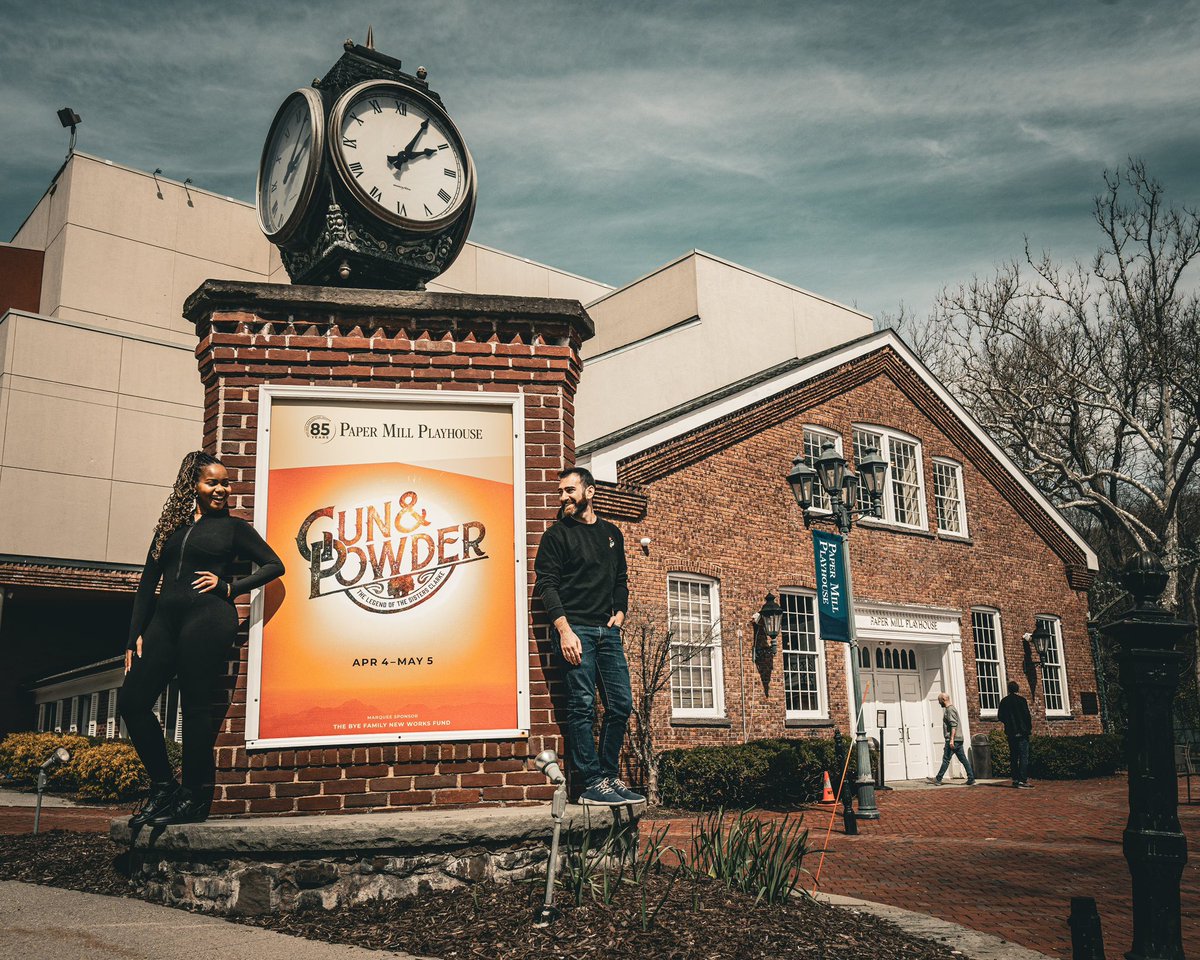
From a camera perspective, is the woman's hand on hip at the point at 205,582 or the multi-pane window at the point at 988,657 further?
the multi-pane window at the point at 988,657

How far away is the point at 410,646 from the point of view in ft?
19.2

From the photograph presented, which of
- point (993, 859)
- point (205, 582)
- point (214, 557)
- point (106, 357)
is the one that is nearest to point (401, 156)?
point (214, 557)

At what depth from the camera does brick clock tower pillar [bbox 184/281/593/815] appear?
552 centimetres

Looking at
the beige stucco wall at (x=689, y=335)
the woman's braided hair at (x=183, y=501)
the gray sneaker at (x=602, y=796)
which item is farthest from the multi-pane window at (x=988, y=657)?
the woman's braided hair at (x=183, y=501)

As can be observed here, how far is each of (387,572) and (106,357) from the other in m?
20.1

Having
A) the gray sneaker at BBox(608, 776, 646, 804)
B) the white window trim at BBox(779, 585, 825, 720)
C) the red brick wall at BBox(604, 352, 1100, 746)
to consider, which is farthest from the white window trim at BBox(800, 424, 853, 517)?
the gray sneaker at BBox(608, 776, 646, 804)

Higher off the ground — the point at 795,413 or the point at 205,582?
the point at 795,413

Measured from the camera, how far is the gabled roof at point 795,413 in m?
16.3

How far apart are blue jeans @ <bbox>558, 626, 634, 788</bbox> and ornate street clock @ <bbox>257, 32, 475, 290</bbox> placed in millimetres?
2660

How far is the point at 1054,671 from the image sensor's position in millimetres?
23922

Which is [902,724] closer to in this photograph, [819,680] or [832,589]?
[819,680]

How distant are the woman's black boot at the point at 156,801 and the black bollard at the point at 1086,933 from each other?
420 centimetres

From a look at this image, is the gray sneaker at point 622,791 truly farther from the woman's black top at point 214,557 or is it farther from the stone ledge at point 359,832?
the woman's black top at point 214,557

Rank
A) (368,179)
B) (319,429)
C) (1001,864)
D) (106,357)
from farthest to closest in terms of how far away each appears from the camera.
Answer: (106,357)
(1001,864)
(368,179)
(319,429)
